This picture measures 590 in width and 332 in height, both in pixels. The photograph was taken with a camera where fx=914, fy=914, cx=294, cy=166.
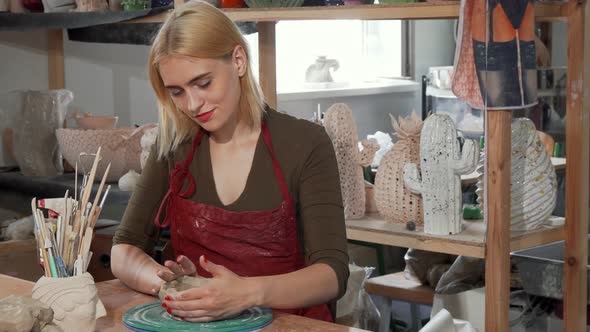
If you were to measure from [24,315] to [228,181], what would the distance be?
2.41ft

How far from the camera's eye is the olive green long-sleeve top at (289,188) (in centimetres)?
183

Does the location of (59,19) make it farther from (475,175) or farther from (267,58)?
(475,175)

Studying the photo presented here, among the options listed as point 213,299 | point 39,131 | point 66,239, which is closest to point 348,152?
point 213,299

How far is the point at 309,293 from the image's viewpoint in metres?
1.72

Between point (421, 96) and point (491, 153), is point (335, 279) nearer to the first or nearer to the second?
point (491, 153)

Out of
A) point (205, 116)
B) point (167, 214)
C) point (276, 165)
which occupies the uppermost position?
point (205, 116)

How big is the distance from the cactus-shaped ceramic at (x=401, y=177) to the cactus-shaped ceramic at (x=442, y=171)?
0.29 ft

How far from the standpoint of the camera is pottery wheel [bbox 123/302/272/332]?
1507mm

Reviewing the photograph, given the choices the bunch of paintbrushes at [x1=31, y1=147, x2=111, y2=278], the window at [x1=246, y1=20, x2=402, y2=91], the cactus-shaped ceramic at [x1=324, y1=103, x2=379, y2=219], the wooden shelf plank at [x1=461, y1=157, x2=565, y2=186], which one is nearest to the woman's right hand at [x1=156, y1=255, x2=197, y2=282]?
the bunch of paintbrushes at [x1=31, y1=147, x2=111, y2=278]

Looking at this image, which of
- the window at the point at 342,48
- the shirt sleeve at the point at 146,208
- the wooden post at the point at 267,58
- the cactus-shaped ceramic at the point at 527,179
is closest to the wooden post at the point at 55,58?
the wooden post at the point at 267,58

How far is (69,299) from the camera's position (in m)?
1.45

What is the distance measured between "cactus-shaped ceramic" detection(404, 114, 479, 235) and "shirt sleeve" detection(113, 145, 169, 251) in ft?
2.25

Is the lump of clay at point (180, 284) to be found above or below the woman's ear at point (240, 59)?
below

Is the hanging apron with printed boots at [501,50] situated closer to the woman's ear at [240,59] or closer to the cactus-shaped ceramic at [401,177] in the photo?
the cactus-shaped ceramic at [401,177]
